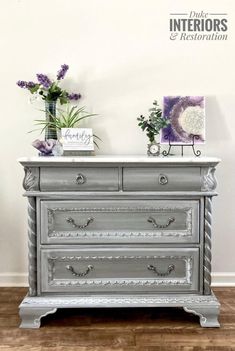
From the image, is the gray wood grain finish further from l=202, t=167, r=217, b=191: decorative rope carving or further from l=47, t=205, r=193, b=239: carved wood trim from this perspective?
l=202, t=167, r=217, b=191: decorative rope carving

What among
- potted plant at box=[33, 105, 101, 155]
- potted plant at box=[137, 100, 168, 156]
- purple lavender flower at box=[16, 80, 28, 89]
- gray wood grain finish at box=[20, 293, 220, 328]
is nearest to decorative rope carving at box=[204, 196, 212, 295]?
gray wood grain finish at box=[20, 293, 220, 328]

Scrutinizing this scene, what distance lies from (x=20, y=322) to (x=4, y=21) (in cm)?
192

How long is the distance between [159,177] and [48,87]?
0.97 m

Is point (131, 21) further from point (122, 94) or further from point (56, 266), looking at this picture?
point (56, 266)

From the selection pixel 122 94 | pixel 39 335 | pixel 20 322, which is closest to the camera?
pixel 39 335

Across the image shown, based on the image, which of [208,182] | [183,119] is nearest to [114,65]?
[183,119]

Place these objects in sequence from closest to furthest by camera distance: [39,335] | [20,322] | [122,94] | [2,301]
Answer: [39,335], [20,322], [2,301], [122,94]

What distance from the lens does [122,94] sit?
2.72 meters

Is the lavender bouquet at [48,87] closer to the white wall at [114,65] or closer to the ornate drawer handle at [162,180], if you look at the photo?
the white wall at [114,65]

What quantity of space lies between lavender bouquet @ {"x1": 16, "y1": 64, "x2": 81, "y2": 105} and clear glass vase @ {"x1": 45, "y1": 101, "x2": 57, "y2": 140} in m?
0.03

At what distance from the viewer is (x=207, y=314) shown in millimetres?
2201

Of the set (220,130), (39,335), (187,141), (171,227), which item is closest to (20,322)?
(39,335)

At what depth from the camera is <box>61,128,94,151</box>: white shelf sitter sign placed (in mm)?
2371

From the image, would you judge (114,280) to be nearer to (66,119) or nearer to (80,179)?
(80,179)
